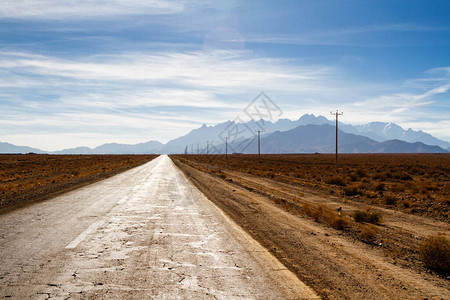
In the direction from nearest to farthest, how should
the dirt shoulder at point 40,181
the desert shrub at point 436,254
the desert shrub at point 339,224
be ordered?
the desert shrub at point 436,254 → the desert shrub at point 339,224 → the dirt shoulder at point 40,181

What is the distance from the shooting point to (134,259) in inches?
212

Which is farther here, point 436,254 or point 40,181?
point 40,181

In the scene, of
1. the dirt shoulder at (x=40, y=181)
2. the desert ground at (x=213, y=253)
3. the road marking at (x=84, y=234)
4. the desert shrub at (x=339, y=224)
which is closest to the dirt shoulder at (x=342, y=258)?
the desert ground at (x=213, y=253)

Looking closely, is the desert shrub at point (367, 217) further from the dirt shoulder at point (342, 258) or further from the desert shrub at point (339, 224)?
the desert shrub at point (339, 224)

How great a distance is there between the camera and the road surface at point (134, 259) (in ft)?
13.5

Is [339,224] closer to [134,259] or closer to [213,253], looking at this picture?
[213,253]

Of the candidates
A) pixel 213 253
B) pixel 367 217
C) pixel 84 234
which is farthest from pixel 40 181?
pixel 367 217

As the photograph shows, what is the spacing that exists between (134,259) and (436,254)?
5625 millimetres

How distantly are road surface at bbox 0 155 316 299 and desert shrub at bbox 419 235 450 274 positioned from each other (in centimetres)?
295

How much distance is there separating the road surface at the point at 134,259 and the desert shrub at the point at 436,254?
2951 mm

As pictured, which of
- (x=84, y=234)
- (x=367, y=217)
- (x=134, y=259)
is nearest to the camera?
(x=134, y=259)

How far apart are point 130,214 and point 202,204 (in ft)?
10.9

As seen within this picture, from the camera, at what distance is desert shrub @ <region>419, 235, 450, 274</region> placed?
561 cm

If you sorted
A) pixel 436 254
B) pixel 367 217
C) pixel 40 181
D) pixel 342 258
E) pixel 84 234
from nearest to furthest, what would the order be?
pixel 436 254, pixel 342 258, pixel 84 234, pixel 367 217, pixel 40 181
